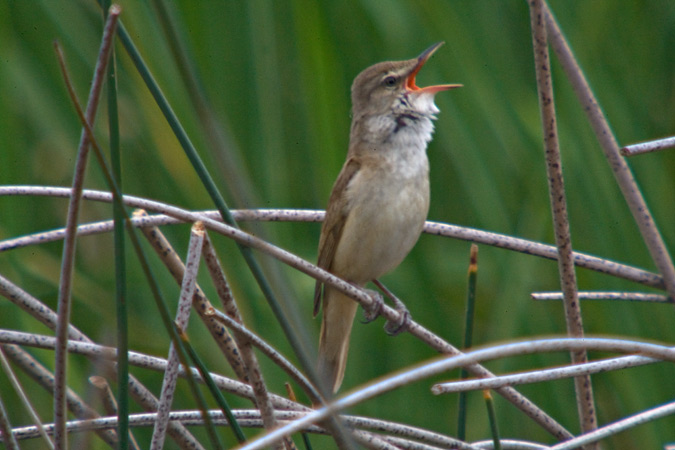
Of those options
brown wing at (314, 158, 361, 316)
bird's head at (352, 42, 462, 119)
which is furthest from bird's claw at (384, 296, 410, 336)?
bird's head at (352, 42, 462, 119)

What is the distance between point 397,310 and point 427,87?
0.83m

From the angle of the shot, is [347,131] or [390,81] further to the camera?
[390,81]

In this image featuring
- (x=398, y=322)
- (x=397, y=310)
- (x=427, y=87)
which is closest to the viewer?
(x=398, y=322)

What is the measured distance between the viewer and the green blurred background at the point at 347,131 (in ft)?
7.97

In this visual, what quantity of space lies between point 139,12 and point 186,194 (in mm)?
632

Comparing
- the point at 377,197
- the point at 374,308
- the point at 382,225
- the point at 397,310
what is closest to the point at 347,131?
the point at 377,197

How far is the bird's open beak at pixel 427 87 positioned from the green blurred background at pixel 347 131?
4cm

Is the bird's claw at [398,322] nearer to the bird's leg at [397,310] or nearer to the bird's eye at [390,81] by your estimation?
the bird's leg at [397,310]

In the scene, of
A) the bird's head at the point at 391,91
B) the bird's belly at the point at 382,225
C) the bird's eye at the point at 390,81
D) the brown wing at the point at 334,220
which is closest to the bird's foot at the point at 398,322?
the bird's belly at the point at 382,225

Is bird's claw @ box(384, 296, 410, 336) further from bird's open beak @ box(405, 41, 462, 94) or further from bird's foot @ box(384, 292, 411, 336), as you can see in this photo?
bird's open beak @ box(405, 41, 462, 94)

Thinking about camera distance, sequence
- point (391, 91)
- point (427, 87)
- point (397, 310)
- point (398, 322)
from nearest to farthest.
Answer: point (398, 322) → point (397, 310) → point (427, 87) → point (391, 91)

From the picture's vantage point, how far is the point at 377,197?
266cm

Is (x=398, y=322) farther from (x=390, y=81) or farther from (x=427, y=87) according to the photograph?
(x=390, y=81)

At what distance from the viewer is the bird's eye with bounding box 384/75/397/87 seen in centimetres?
291
